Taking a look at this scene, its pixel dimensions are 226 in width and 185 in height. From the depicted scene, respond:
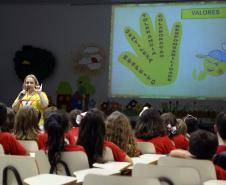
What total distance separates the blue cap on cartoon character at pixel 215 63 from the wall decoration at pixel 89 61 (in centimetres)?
197

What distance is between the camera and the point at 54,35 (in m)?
8.61

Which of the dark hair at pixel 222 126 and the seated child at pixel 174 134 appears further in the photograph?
the seated child at pixel 174 134

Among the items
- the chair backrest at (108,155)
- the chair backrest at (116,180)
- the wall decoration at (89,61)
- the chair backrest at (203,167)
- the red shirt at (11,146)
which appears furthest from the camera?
the wall decoration at (89,61)

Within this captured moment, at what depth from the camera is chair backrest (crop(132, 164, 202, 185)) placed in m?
2.20

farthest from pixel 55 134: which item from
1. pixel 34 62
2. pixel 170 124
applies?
pixel 34 62

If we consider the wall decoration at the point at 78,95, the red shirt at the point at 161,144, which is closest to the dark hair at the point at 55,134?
the red shirt at the point at 161,144

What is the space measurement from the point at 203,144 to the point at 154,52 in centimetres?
551

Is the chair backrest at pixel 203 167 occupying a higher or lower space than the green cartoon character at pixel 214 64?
lower

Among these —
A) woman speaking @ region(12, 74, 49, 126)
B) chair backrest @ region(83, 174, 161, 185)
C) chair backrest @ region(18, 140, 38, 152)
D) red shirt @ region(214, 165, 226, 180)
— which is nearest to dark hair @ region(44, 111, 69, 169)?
chair backrest @ region(18, 140, 38, 152)

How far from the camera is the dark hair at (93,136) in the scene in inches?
122

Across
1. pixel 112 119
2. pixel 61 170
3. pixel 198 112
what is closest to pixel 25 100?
pixel 112 119

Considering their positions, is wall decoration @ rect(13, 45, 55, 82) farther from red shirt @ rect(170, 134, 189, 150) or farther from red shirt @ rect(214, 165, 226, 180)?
red shirt @ rect(214, 165, 226, 180)

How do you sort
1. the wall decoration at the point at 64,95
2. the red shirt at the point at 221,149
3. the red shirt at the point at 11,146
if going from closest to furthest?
the red shirt at the point at 221,149 → the red shirt at the point at 11,146 → the wall decoration at the point at 64,95

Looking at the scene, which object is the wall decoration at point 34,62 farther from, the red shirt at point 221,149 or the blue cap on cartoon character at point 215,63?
the red shirt at point 221,149
